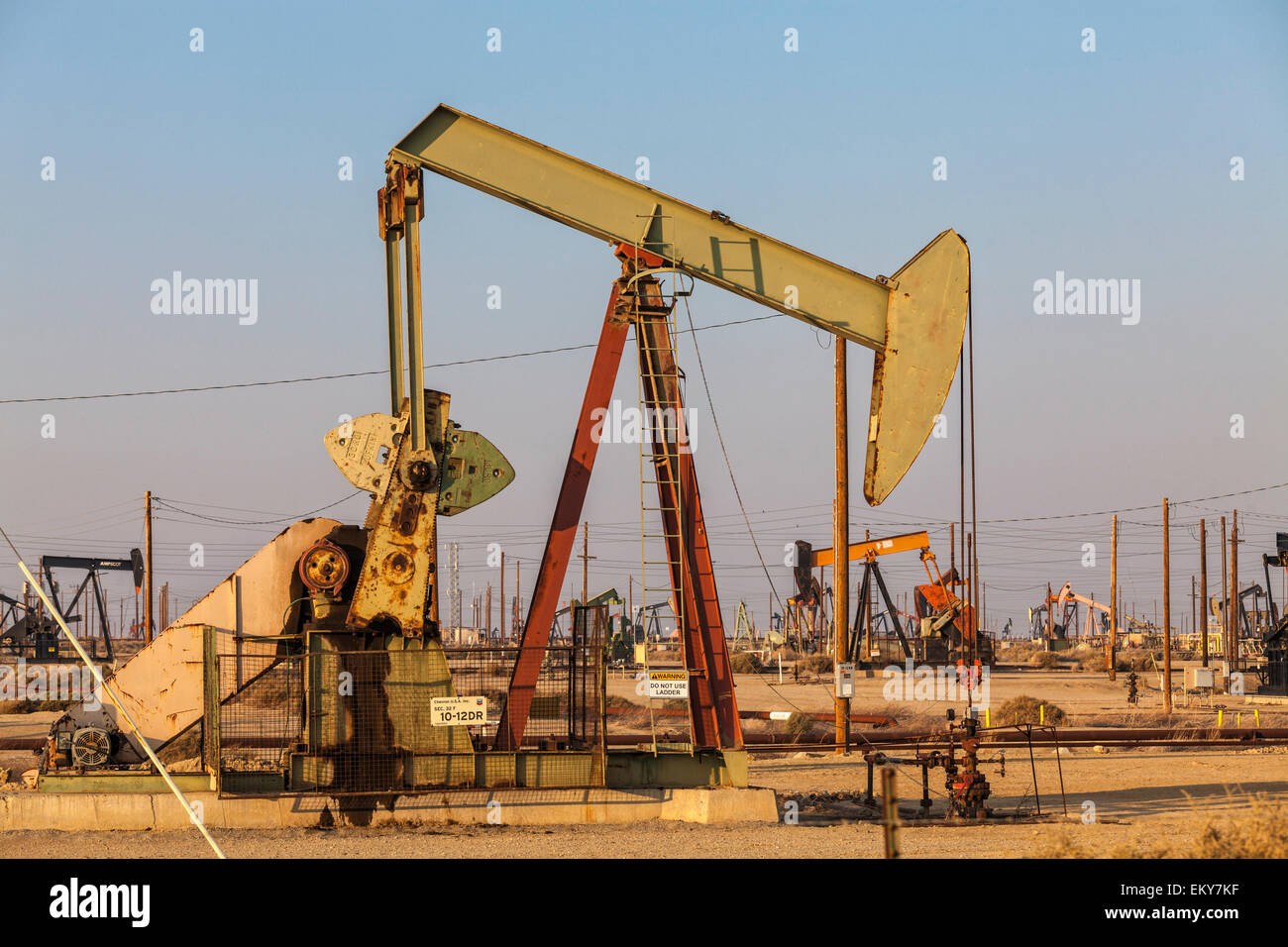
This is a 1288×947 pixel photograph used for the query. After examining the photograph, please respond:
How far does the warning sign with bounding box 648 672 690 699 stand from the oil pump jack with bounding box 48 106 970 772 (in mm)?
353

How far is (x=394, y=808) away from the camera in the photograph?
35.9 ft

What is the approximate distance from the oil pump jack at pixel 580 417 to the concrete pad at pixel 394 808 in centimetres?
54

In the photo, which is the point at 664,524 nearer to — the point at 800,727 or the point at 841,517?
the point at 841,517

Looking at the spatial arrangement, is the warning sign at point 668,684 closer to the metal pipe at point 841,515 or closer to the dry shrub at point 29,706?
the metal pipe at point 841,515

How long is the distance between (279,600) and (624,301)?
13.7 feet

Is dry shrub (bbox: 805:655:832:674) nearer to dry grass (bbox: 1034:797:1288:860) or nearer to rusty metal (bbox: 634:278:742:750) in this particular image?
rusty metal (bbox: 634:278:742:750)

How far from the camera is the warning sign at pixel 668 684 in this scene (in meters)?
10.9

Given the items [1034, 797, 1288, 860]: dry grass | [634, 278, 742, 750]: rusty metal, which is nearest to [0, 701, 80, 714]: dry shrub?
[634, 278, 742, 750]: rusty metal

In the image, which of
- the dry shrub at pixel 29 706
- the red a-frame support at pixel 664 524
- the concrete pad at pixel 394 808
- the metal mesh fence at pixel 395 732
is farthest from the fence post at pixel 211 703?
the dry shrub at pixel 29 706

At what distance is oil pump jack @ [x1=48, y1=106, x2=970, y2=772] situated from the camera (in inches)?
440

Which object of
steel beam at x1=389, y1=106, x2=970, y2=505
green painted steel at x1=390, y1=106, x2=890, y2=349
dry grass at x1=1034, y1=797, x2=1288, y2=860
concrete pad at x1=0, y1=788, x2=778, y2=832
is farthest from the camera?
green painted steel at x1=390, y1=106, x2=890, y2=349
